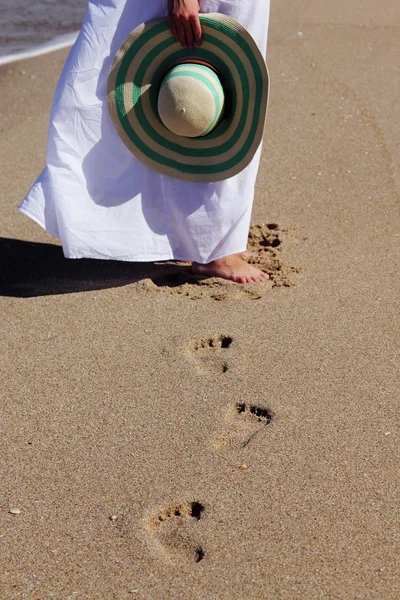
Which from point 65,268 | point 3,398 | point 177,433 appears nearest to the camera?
point 177,433

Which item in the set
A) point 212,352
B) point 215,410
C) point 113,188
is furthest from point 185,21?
point 215,410

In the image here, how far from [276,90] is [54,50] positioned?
6.73 feet

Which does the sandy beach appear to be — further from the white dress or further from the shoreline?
the shoreline

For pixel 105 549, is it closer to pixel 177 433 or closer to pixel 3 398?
pixel 177 433

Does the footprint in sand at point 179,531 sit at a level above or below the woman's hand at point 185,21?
below

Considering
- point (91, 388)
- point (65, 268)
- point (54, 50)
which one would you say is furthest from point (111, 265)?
point (54, 50)

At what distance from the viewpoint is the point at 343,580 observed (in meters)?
1.89

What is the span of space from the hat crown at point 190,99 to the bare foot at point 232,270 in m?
0.58

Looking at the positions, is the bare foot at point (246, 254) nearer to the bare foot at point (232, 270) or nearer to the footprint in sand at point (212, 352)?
the bare foot at point (232, 270)

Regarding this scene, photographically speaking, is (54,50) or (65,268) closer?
(65,268)

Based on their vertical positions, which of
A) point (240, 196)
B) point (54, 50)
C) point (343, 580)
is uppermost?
point (240, 196)

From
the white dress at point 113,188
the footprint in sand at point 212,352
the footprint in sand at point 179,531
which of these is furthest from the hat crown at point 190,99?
the footprint in sand at point 179,531

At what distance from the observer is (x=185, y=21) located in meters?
2.73

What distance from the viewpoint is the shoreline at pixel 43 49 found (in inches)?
238
